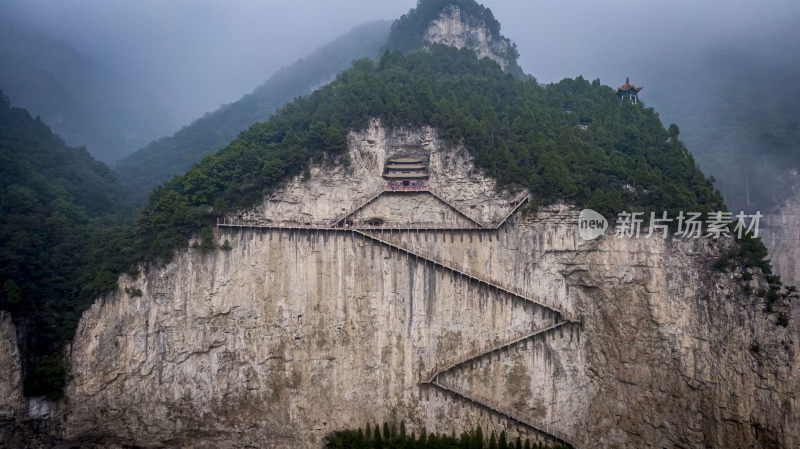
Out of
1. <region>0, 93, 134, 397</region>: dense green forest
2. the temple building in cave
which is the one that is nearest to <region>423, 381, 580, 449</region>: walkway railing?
the temple building in cave

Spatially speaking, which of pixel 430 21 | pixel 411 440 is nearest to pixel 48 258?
pixel 411 440

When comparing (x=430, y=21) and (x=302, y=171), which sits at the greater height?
(x=430, y=21)

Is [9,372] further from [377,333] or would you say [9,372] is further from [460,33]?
[460,33]

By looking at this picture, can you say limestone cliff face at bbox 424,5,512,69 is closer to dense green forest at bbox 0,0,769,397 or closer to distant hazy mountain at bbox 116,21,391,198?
distant hazy mountain at bbox 116,21,391,198

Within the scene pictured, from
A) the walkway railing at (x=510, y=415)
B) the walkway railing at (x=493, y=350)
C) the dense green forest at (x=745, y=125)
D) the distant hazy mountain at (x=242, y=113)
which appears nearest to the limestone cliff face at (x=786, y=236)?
the dense green forest at (x=745, y=125)

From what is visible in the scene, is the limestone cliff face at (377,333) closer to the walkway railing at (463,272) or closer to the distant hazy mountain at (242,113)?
the walkway railing at (463,272)

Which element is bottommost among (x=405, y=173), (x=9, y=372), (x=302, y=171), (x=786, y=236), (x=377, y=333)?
(x=9, y=372)
